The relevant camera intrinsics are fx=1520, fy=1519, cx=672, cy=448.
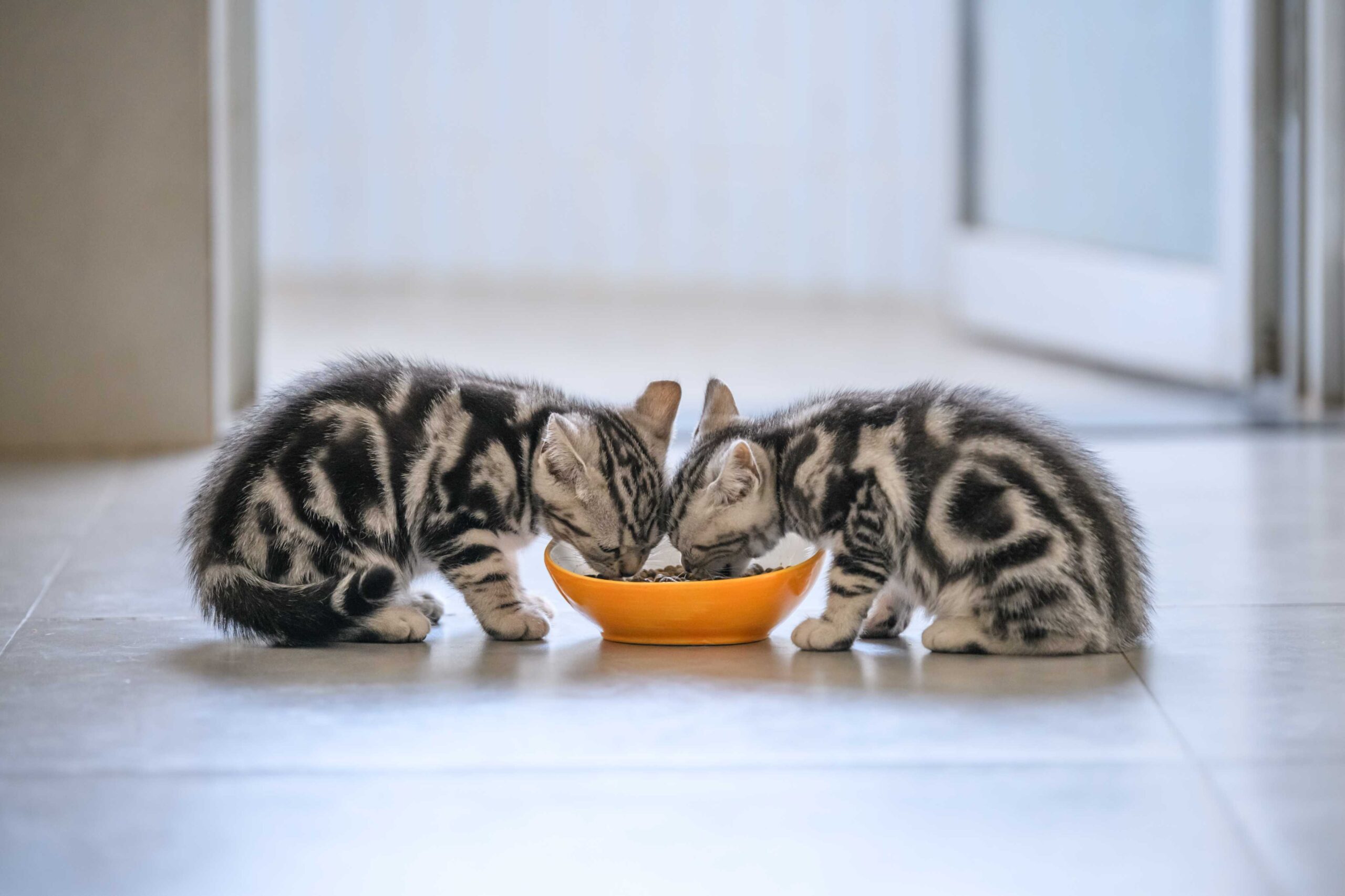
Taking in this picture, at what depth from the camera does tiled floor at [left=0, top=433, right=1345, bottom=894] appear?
185cm

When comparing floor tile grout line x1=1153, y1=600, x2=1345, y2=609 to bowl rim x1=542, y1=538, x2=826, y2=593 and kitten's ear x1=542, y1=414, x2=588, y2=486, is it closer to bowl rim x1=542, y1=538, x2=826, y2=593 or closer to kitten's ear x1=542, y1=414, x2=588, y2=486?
bowl rim x1=542, y1=538, x2=826, y2=593

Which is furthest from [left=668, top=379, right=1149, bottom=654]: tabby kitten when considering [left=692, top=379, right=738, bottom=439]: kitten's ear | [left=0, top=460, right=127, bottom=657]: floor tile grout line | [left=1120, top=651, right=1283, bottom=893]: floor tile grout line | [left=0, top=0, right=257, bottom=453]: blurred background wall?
[left=0, top=0, right=257, bottom=453]: blurred background wall

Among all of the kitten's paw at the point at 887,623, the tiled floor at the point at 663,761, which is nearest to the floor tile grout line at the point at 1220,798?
the tiled floor at the point at 663,761

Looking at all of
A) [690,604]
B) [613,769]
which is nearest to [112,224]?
[690,604]

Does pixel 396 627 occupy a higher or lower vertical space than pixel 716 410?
lower

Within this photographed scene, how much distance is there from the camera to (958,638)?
2.75 metres

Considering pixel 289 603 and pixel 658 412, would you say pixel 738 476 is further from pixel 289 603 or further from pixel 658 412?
pixel 289 603

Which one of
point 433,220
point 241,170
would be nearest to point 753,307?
point 433,220

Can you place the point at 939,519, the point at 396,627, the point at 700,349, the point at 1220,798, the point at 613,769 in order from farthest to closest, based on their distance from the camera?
the point at 700,349 → the point at 396,627 → the point at 939,519 → the point at 613,769 → the point at 1220,798

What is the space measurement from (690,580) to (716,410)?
0.39 m

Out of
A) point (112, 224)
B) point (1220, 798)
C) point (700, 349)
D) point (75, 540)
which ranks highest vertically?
point (112, 224)

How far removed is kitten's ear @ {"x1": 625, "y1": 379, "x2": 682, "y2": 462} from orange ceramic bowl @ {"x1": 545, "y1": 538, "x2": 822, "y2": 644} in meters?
0.32

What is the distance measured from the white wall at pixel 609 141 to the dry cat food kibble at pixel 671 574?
580 cm

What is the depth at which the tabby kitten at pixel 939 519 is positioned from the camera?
8.79ft
